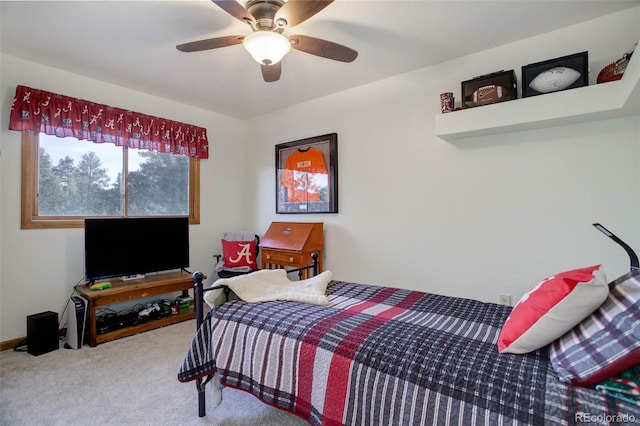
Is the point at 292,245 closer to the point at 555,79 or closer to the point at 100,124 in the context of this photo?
the point at 100,124

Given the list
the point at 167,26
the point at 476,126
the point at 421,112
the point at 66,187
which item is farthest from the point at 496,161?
the point at 66,187

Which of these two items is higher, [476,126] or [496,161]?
[476,126]

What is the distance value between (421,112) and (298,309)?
2210 millimetres

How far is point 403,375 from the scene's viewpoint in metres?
1.17

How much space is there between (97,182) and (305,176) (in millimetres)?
2213

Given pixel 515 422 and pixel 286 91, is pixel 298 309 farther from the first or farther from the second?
pixel 286 91

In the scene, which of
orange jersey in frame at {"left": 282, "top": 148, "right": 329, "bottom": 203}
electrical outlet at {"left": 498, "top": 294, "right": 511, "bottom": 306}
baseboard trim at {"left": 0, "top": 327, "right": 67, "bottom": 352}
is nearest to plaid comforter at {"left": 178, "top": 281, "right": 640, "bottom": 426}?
electrical outlet at {"left": 498, "top": 294, "right": 511, "bottom": 306}

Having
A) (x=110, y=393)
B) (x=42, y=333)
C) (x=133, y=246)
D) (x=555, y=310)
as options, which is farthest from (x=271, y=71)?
(x=42, y=333)

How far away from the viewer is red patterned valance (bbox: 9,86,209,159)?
2.71 metres

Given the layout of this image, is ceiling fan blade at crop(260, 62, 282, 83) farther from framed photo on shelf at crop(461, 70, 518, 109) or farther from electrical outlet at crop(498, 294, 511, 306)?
electrical outlet at crop(498, 294, 511, 306)

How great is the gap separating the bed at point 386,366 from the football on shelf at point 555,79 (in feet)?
5.18

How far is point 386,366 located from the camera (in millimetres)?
1220

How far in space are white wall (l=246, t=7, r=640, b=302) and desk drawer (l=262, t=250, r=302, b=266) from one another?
43cm

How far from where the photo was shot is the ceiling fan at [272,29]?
1647 mm
